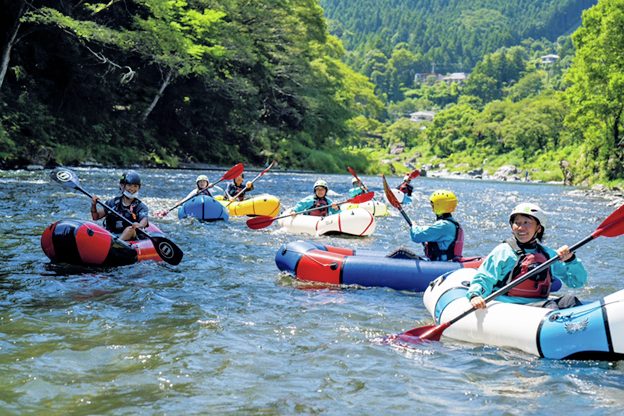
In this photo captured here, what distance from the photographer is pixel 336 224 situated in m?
11.0

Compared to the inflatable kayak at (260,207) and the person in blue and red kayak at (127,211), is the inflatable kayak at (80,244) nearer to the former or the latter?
the person in blue and red kayak at (127,211)

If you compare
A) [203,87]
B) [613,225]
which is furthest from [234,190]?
[203,87]

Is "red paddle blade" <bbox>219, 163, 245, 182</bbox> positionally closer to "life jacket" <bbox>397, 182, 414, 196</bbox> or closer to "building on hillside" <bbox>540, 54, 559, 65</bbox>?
"life jacket" <bbox>397, 182, 414, 196</bbox>

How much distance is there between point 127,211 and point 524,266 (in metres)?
4.55

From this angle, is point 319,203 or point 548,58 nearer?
point 319,203

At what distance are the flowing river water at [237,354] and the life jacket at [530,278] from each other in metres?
0.57

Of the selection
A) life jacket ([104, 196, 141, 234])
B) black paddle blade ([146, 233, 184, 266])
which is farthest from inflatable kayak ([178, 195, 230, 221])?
black paddle blade ([146, 233, 184, 266])

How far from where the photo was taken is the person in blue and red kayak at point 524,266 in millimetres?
4922

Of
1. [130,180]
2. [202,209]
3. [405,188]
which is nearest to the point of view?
[130,180]

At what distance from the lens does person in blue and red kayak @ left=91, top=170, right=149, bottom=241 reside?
7.49m

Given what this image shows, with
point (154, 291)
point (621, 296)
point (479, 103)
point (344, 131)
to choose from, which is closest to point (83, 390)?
point (154, 291)

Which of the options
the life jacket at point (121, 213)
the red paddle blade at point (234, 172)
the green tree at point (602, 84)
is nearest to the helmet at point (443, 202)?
the life jacket at point (121, 213)

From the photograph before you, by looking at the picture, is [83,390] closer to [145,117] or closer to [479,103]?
[145,117]

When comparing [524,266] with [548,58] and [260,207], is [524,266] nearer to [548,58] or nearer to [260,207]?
[260,207]
